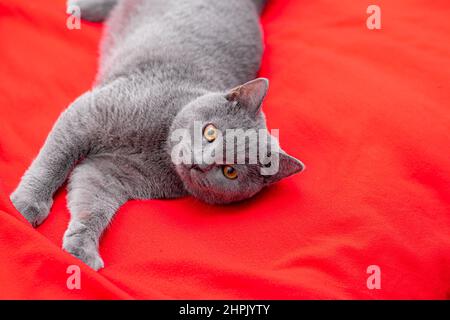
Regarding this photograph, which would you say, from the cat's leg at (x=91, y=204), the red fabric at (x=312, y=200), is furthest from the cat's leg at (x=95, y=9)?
the cat's leg at (x=91, y=204)

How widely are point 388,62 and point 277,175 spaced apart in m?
0.58

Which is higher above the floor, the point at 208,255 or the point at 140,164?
the point at 140,164

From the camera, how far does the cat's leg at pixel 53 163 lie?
1288 mm

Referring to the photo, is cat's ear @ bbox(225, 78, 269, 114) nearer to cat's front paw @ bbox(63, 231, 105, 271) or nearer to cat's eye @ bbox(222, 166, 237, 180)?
cat's eye @ bbox(222, 166, 237, 180)

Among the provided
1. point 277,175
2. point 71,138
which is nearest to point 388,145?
point 277,175

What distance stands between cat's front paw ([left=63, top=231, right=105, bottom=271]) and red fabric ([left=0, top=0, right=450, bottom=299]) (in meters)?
0.03

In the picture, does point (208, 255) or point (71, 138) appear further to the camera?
point (71, 138)

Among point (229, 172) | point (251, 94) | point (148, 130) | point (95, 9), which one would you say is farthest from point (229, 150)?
point (95, 9)

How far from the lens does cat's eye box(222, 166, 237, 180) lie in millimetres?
1296

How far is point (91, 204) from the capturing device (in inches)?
52.2

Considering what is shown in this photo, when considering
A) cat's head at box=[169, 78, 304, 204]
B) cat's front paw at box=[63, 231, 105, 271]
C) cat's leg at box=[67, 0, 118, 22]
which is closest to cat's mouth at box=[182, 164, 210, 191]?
cat's head at box=[169, 78, 304, 204]

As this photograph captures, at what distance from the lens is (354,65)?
5.23ft

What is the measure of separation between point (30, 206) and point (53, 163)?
15cm
